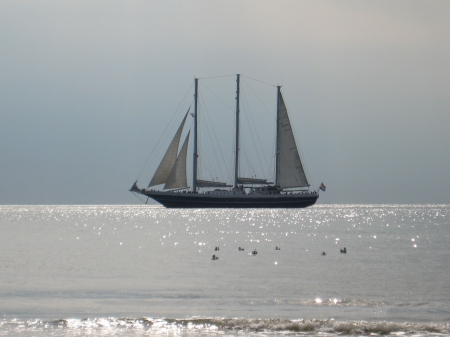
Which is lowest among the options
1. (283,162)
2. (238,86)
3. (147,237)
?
(147,237)

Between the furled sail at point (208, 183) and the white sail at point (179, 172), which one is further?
the furled sail at point (208, 183)

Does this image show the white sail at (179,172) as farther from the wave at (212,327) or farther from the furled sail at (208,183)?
the wave at (212,327)

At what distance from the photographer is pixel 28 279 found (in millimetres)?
34938

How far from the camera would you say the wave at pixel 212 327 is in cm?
2189

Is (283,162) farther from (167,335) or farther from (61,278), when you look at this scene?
(167,335)

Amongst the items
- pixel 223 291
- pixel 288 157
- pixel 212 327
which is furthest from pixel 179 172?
pixel 212 327

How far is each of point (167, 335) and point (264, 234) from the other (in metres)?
54.2

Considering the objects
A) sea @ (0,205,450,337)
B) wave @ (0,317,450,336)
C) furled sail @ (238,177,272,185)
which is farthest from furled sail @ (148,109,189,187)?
wave @ (0,317,450,336)

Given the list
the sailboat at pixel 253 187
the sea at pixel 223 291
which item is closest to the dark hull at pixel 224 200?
the sailboat at pixel 253 187

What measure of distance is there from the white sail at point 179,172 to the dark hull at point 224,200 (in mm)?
8149

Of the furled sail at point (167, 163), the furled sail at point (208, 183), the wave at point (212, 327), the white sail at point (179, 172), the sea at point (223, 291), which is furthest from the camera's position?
the furled sail at point (208, 183)

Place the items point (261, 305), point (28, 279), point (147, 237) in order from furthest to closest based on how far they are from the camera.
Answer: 1. point (147, 237)
2. point (28, 279)
3. point (261, 305)

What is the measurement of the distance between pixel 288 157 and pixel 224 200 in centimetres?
1278

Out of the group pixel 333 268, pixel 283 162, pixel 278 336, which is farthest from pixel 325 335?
pixel 283 162
